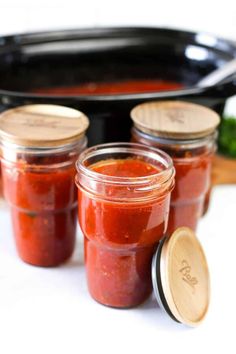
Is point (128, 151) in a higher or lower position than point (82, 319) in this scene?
higher

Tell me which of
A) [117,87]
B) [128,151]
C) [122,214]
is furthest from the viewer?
[117,87]

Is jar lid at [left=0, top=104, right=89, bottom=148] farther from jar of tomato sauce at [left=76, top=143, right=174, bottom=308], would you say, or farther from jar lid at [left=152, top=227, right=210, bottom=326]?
jar lid at [left=152, top=227, right=210, bottom=326]

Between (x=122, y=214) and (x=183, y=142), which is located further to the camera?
(x=183, y=142)

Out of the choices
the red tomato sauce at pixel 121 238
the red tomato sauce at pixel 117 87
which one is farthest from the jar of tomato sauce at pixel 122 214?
the red tomato sauce at pixel 117 87

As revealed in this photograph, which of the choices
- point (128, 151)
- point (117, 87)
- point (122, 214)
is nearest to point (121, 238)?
point (122, 214)

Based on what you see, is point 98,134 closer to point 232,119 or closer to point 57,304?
point 57,304

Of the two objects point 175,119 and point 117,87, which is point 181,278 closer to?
point 175,119
